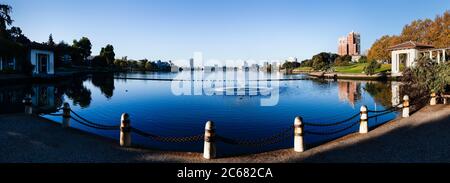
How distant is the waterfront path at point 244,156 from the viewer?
26.0ft

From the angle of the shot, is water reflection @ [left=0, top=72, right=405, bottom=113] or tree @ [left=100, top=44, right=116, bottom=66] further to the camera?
tree @ [left=100, top=44, right=116, bottom=66]

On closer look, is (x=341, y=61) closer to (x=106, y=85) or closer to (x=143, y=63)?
(x=143, y=63)

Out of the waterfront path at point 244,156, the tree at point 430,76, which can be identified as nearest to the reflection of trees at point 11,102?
the waterfront path at point 244,156

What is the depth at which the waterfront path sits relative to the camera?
26.0 ft

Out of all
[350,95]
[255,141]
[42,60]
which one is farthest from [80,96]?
[42,60]

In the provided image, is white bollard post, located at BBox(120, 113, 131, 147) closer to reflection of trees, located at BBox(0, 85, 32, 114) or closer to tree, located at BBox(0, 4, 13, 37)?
reflection of trees, located at BBox(0, 85, 32, 114)

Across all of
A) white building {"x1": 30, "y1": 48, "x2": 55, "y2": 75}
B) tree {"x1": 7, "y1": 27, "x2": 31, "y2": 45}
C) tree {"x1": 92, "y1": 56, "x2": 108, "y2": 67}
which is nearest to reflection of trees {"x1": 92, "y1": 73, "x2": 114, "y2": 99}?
white building {"x1": 30, "y1": 48, "x2": 55, "y2": 75}

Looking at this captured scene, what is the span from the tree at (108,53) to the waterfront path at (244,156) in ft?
415

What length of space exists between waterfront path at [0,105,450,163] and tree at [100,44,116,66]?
12653 centimetres

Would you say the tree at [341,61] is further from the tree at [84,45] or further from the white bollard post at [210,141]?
the white bollard post at [210,141]

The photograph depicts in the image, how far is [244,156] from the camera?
8.58 metres

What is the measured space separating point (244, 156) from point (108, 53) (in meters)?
133
